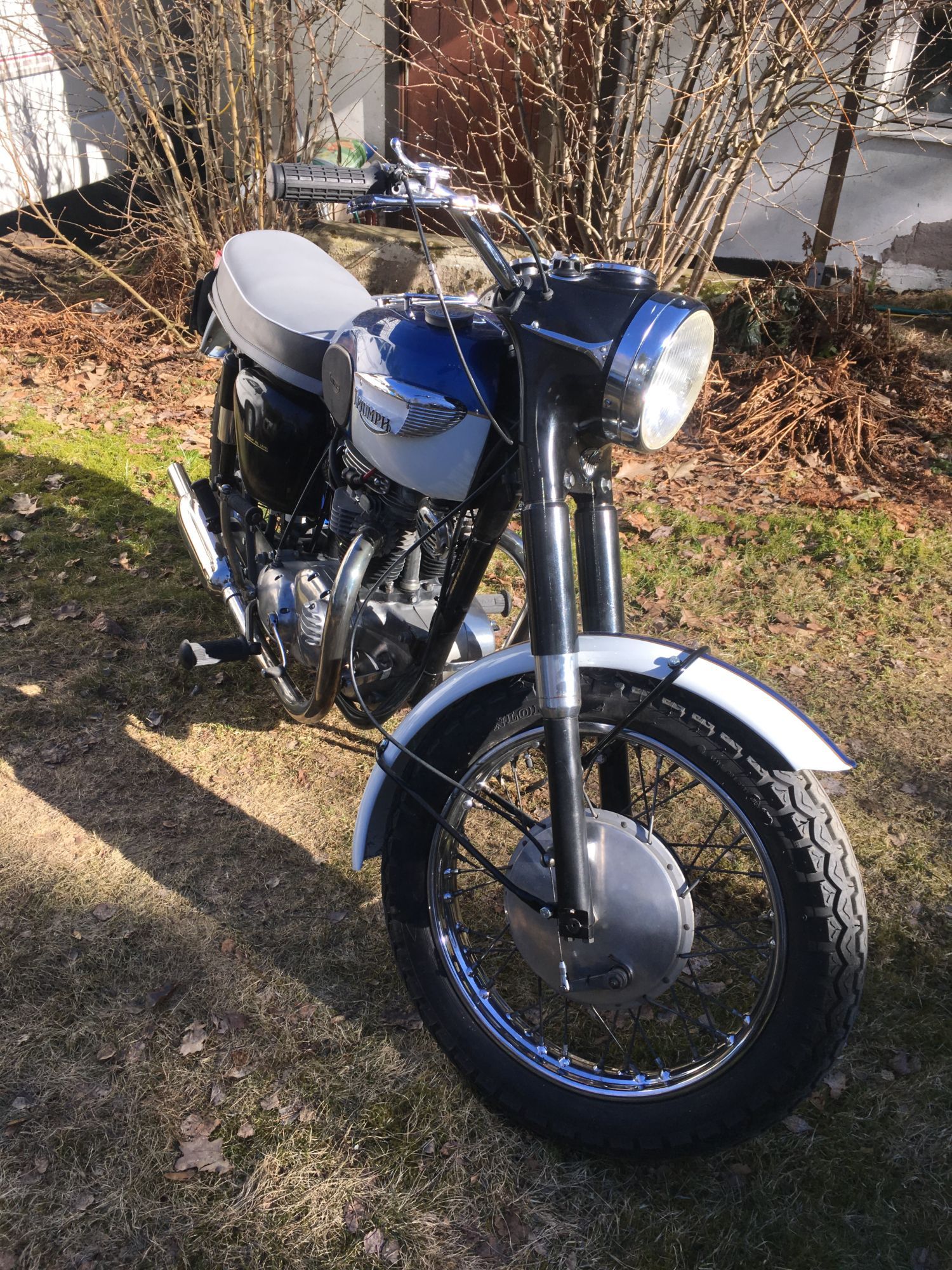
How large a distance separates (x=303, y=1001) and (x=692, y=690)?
1288 mm

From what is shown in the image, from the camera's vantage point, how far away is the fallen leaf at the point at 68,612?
390 cm

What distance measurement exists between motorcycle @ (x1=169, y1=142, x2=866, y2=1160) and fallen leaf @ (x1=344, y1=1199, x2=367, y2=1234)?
12.9 inches

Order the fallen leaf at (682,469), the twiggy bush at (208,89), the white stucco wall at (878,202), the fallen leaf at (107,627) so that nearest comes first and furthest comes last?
1. the fallen leaf at (107,627)
2. the fallen leaf at (682,469)
3. the twiggy bush at (208,89)
4. the white stucco wall at (878,202)

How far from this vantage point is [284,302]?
2854 mm

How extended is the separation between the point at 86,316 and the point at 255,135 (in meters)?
1.67

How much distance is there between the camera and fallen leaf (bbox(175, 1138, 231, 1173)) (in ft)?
6.73

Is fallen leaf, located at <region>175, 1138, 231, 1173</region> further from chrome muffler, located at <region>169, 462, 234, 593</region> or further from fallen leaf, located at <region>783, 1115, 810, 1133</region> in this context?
chrome muffler, located at <region>169, 462, 234, 593</region>

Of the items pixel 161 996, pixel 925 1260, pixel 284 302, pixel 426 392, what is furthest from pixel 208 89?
pixel 925 1260

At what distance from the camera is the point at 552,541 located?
5.84ft

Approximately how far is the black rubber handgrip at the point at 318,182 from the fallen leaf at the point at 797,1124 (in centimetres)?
216

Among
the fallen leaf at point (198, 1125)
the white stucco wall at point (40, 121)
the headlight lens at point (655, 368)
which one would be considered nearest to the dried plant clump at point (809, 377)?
the headlight lens at point (655, 368)

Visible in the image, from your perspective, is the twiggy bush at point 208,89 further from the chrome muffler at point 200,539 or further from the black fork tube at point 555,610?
the black fork tube at point 555,610

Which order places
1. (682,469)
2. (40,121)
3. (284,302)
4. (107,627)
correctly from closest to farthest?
(284,302) < (107,627) < (682,469) < (40,121)

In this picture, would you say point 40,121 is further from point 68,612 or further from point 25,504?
point 68,612
